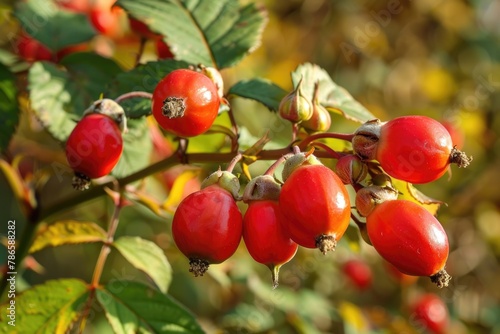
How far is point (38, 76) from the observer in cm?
190

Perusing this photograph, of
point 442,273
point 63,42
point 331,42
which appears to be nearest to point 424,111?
point 331,42

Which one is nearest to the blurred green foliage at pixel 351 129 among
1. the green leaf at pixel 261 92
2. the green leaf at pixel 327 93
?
the green leaf at pixel 327 93

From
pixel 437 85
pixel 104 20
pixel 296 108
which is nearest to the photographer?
pixel 296 108

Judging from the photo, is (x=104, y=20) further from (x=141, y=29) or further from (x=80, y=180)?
(x=80, y=180)

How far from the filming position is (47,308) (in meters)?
1.70

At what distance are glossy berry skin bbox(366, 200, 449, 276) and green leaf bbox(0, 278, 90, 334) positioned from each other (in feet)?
2.98

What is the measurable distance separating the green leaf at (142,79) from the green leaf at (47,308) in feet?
1.82

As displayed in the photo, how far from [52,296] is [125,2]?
0.89m

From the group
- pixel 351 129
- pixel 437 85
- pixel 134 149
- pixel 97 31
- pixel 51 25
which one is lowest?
pixel 437 85

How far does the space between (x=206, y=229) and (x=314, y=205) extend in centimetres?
22

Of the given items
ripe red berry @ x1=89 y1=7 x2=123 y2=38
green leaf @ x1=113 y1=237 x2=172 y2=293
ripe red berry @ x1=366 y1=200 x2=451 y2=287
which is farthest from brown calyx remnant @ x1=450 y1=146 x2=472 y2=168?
ripe red berry @ x1=89 y1=7 x2=123 y2=38

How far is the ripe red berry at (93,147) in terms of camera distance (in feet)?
4.58

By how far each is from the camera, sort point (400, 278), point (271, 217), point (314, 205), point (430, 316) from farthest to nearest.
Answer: point (400, 278)
point (430, 316)
point (271, 217)
point (314, 205)

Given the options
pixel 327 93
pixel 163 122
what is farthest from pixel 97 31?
pixel 163 122
